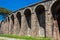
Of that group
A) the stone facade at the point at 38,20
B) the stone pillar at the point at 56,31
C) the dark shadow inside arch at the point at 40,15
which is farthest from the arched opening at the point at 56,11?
the dark shadow inside arch at the point at 40,15

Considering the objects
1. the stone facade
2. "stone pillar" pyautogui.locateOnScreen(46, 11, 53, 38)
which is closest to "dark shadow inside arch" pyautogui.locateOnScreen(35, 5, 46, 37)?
the stone facade

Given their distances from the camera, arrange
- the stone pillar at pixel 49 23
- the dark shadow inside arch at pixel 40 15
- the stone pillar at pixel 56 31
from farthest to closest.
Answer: the dark shadow inside arch at pixel 40 15 → the stone pillar at pixel 49 23 → the stone pillar at pixel 56 31

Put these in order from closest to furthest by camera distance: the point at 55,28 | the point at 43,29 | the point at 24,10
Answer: the point at 55,28 → the point at 43,29 → the point at 24,10

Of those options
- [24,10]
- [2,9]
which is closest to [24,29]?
[24,10]

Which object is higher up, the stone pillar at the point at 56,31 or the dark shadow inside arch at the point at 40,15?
the dark shadow inside arch at the point at 40,15

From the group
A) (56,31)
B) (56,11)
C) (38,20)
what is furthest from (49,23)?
(38,20)

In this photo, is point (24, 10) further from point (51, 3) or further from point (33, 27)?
point (51, 3)

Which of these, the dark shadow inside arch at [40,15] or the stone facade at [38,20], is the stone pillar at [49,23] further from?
the dark shadow inside arch at [40,15]

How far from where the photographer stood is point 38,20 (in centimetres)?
2397

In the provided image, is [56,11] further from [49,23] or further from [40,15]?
[40,15]

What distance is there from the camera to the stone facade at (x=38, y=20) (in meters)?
20.5

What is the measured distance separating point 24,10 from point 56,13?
660 centimetres

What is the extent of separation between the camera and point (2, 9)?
4800cm

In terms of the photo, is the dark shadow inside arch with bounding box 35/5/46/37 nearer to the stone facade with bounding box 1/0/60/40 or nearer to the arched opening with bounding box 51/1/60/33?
the stone facade with bounding box 1/0/60/40
